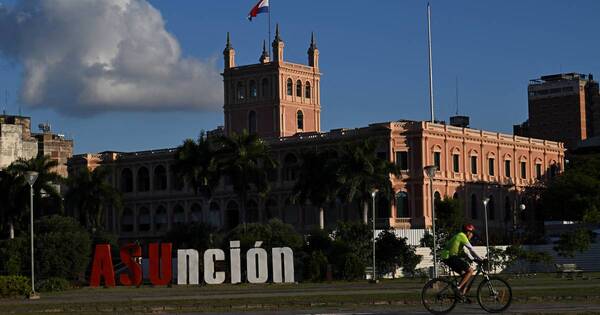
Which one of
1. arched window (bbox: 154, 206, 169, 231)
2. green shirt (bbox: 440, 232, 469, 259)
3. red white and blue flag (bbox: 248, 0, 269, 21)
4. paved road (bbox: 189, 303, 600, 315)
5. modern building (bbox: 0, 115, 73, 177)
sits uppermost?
red white and blue flag (bbox: 248, 0, 269, 21)

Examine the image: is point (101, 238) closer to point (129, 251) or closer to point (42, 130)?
point (129, 251)

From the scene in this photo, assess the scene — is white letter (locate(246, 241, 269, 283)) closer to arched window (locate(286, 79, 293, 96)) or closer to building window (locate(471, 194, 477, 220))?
building window (locate(471, 194, 477, 220))

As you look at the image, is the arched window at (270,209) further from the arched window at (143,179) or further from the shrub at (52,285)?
the shrub at (52,285)

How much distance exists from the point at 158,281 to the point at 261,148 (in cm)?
3063

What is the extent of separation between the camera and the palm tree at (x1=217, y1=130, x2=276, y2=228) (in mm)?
93625

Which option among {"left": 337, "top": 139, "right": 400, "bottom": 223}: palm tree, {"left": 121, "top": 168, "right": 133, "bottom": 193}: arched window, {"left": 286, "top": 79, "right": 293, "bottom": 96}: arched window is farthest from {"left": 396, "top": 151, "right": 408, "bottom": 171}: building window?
{"left": 121, "top": 168, "right": 133, "bottom": 193}: arched window

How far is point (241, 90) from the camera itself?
127m

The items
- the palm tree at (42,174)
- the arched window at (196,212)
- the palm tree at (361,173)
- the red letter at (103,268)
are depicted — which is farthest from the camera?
the arched window at (196,212)

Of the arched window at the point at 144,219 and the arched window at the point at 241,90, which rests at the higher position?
the arched window at the point at 241,90

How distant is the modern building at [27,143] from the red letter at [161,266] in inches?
2191

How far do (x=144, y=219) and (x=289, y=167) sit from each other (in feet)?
62.4

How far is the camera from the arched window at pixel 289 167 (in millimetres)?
113625

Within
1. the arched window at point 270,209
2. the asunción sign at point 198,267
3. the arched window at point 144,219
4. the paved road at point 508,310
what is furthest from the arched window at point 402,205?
the paved road at point 508,310

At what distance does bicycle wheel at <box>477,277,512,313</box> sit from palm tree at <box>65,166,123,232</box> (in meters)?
85.9
